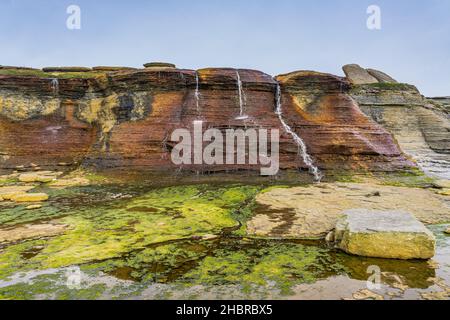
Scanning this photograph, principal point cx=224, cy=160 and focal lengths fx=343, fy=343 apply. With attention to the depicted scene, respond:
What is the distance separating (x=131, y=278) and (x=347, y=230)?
5157 millimetres

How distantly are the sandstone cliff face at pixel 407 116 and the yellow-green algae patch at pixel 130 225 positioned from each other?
119 ft

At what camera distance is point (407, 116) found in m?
47.7

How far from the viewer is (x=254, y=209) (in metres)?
13.3

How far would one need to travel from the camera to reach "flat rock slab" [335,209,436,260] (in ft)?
25.4

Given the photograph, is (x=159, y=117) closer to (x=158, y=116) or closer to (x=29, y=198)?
(x=158, y=116)

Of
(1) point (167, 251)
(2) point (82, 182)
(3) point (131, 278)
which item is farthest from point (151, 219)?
(2) point (82, 182)

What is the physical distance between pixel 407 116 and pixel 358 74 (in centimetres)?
1556

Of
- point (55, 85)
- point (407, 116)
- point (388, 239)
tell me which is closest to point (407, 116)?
point (407, 116)

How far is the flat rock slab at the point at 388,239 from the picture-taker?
25.4 feet

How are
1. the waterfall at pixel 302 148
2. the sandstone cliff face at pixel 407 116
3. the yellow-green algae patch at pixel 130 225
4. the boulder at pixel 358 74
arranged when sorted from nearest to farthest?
the yellow-green algae patch at pixel 130 225
the waterfall at pixel 302 148
the sandstone cliff face at pixel 407 116
the boulder at pixel 358 74

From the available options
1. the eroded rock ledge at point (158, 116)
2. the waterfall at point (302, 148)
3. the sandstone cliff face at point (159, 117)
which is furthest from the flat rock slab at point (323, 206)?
the eroded rock ledge at point (158, 116)

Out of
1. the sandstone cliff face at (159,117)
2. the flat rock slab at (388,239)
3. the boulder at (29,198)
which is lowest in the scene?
the boulder at (29,198)

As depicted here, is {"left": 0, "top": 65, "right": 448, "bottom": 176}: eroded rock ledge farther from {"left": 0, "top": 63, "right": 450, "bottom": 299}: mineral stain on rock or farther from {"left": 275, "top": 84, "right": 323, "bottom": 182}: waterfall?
{"left": 275, "top": 84, "right": 323, "bottom": 182}: waterfall

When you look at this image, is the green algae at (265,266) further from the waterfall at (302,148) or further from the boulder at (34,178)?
the boulder at (34,178)
